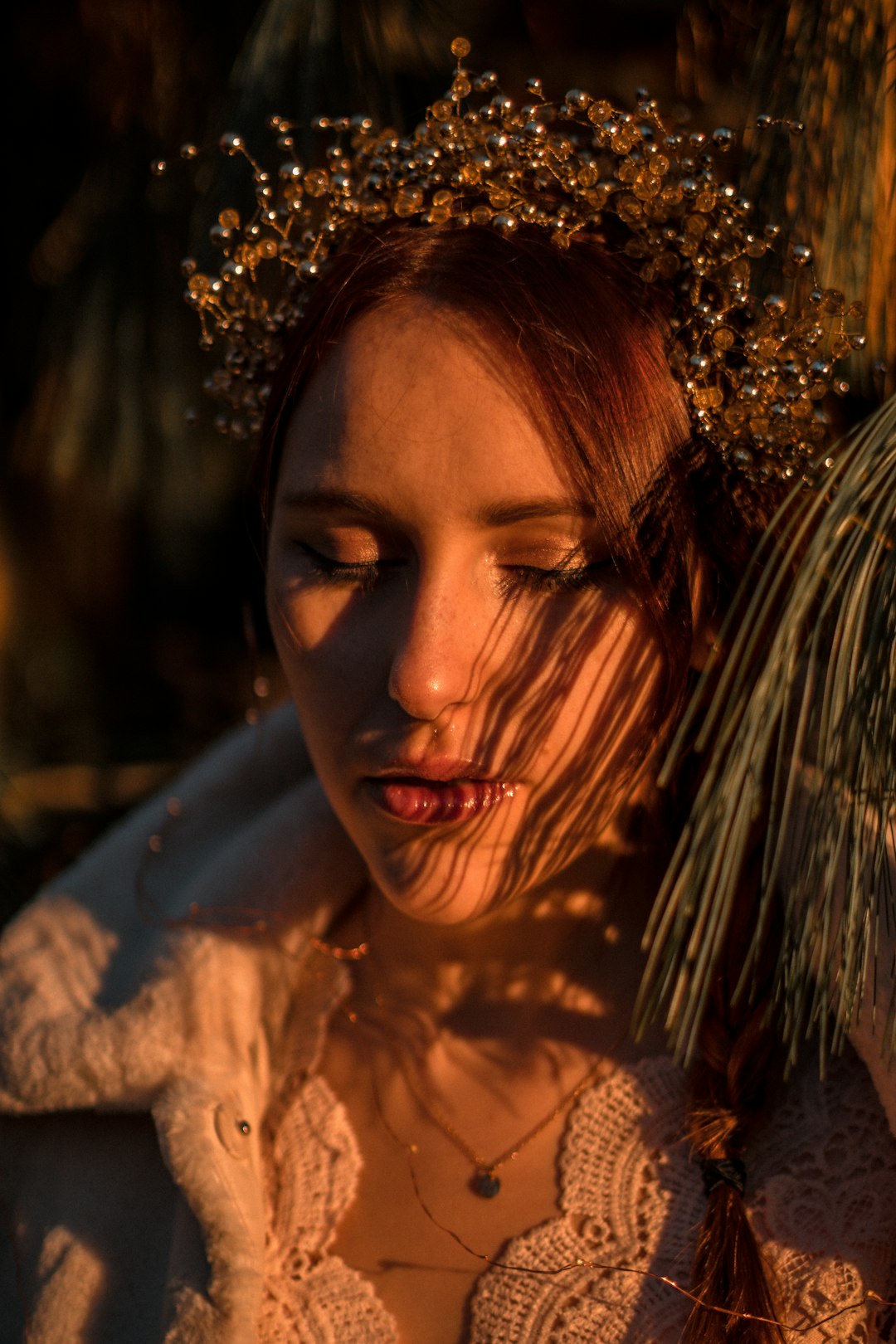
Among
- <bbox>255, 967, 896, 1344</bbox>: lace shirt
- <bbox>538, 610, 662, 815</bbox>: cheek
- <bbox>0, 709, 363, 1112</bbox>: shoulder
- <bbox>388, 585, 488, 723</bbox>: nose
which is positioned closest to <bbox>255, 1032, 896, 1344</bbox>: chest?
<bbox>255, 967, 896, 1344</bbox>: lace shirt

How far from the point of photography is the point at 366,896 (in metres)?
1.25

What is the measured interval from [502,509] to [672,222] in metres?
0.27

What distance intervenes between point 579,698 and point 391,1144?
420mm

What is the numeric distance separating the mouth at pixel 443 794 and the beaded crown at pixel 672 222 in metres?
0.29

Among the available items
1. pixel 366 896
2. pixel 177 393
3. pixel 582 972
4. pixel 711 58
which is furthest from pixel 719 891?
pixel 177 393

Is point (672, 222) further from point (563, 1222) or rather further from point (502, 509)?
point (563, 1222)

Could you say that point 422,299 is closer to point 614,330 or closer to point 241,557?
point 614,330

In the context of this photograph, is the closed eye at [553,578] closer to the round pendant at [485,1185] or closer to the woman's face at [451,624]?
the woman's face at [451,624]

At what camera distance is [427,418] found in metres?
0.90

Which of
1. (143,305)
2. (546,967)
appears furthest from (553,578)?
(143,305)

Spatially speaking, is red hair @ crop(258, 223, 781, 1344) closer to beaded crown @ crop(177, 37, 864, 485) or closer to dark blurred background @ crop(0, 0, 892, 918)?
beaded crown @ crop(177, 37, 864, 485)

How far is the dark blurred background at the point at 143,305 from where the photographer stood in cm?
117

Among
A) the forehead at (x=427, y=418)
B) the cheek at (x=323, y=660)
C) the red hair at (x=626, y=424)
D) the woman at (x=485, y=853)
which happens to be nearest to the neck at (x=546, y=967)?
the woman at (x=485, y=853)

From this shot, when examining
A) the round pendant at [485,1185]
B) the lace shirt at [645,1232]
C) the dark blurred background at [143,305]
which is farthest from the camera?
the dark blurred background at [143,305]
